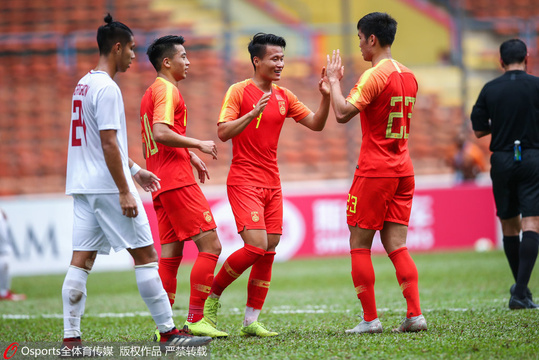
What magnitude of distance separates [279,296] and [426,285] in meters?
2.00

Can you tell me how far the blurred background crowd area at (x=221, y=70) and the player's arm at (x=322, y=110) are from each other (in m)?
10.6

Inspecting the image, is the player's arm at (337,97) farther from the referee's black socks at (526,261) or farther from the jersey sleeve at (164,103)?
the referee's black socks at (526,261)

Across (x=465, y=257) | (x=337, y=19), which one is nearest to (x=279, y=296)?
(x=465, y=257)

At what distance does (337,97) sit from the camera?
5383mm

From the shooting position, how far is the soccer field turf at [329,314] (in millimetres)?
4789

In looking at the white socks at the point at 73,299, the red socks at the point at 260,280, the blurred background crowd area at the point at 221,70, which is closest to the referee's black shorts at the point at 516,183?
the red socks at the point at 260,280

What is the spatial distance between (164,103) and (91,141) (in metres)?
0.77

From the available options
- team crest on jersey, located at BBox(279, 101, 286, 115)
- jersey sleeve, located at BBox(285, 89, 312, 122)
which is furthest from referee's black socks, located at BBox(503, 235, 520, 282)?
team crest on jersey, located at BBox(279, 101, 286, 115)

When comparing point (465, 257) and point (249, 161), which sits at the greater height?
point (249, 161)

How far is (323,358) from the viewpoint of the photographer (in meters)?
4.49

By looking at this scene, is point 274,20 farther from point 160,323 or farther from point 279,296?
point 160,323

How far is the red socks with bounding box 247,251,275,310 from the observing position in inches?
228

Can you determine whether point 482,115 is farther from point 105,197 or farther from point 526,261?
point 105,197

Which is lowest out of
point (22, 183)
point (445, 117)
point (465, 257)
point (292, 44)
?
point (465, 257)
